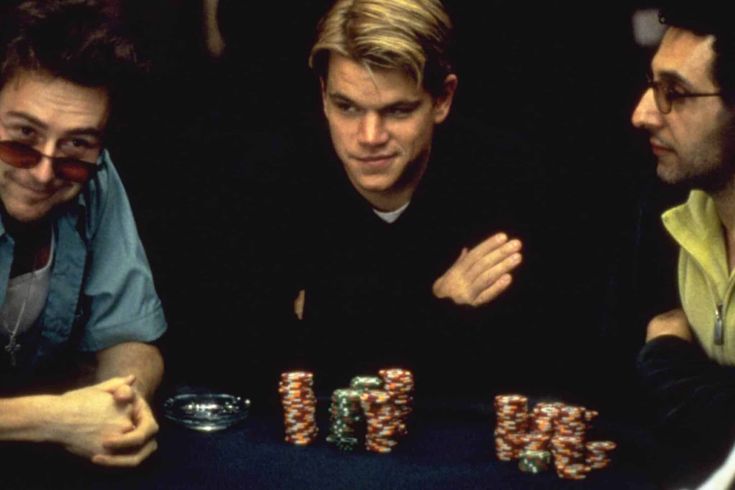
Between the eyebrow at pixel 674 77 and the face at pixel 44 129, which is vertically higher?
the eyebrow at pixel 674 77

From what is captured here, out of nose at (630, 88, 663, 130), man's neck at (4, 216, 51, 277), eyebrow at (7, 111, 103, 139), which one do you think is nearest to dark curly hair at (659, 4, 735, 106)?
nose at (630, 88, 663, 130)

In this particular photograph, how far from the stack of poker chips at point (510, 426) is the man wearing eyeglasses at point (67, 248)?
0.80 meters

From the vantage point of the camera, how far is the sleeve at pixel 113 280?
10.6 ft

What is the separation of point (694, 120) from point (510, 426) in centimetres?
113

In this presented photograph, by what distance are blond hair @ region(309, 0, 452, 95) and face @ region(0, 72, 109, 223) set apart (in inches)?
37.1

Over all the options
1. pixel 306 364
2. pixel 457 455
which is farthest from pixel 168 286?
pixel 457 455

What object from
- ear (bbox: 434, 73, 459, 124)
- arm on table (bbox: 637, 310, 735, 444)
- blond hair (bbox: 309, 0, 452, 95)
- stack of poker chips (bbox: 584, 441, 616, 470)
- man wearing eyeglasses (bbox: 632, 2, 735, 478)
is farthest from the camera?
ear (bbox: 434, 73, 459, 124)

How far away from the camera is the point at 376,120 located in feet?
11.9

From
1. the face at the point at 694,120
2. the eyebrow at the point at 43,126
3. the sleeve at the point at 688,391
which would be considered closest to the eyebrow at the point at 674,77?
the face at the point at 694,120

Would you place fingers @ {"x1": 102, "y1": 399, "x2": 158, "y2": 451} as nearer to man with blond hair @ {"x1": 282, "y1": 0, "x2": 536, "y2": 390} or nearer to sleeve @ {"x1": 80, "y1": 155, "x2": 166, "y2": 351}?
sleeve @ {"x1": 80, "y1": 155, "x2": 166, "y2": 351}

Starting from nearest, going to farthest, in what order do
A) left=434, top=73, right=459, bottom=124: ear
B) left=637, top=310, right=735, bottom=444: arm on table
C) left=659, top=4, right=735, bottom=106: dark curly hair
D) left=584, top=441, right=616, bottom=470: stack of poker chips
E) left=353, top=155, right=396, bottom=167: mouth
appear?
left=584, top=441, right=616, bottom=470: stack of poker chips
left=637, top=310, right=735, bottom=444: arm on table
left=659, top=4, right=735, bottom=106: dark curly hair
left=353, top=155, right=396, bottom=167: mouth
left=434, top=73, right=459, bottom=124: ear

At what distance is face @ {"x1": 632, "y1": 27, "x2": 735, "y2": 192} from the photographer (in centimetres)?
311

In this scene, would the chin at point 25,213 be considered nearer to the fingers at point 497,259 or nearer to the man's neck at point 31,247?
the man's neck at point 31,247

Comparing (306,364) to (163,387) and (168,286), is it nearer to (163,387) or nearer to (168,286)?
(163,387)
